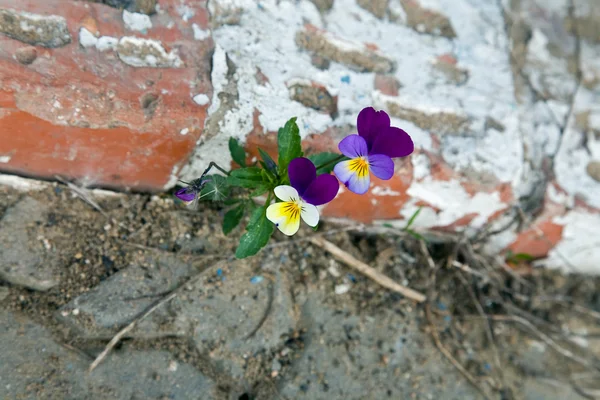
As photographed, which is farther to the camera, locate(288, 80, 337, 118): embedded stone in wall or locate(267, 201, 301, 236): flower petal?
locate(288, 80, 337, 118): embedded stone in wall

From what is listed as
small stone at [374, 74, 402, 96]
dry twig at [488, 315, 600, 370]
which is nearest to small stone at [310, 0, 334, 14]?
small stone at [374, 74, 402, 96]

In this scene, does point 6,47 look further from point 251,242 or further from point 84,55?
point 251,242

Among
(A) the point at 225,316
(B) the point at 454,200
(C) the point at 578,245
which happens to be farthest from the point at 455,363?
(A) the point at 225,316

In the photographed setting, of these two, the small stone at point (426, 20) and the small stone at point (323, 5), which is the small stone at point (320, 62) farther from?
the small stone at point (426, 20)

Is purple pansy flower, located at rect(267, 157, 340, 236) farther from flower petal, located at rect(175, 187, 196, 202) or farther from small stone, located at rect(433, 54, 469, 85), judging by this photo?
small stone, located at rect(433, 54, 469, 85)

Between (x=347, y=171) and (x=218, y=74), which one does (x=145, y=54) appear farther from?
(x=347, y=171)

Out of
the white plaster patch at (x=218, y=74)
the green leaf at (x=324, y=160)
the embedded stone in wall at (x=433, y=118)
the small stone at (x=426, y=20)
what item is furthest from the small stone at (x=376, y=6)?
the green leaf at (x=324, y=160)
